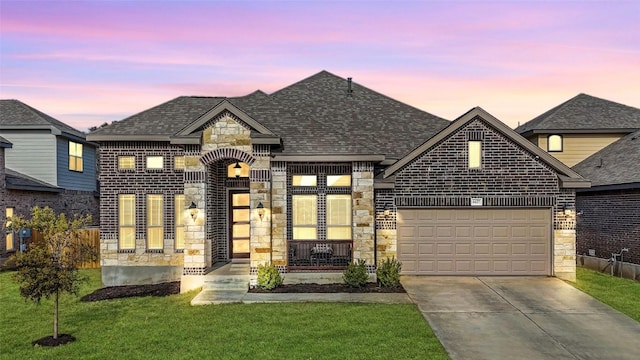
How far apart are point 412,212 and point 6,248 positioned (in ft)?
58.5

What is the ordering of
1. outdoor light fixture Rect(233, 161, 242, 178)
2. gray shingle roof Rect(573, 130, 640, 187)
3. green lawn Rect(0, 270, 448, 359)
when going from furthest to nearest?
gray shingle roof Rect(573, 130, 640, 187) < outdoor light fixture Rect(233, 161, 242, 178) < green lawn Rect(0, 270, 448, 359)

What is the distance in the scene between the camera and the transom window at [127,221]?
1664 cm

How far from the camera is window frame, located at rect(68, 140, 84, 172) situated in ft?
81.0

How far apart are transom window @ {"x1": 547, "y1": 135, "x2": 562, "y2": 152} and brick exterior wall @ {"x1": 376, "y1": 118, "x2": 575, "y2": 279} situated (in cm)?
913

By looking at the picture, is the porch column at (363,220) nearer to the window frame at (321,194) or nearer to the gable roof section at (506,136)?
the window frame at (321,194)

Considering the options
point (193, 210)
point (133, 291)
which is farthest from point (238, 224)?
point (133, 291)

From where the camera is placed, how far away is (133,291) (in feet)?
48.7

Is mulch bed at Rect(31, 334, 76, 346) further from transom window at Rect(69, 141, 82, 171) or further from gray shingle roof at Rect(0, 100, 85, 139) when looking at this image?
transom window at Rect(69, 141, 82, 171)

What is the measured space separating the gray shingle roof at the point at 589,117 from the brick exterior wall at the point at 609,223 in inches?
204

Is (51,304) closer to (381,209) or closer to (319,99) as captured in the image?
(381,209)

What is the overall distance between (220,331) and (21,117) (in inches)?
789

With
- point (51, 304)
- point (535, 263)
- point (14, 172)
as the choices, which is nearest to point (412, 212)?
point (535, 263)

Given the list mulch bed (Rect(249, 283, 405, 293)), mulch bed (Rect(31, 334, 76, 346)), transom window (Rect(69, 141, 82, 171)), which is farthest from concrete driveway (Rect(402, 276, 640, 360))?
transom window (Rect(69, 141, 82, 171))

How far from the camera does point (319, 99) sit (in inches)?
818
